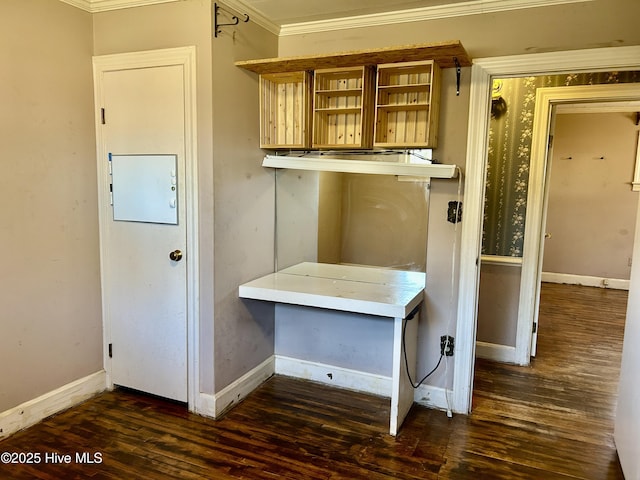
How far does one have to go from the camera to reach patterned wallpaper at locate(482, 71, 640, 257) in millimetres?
3482

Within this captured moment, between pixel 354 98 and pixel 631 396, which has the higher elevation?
pixel 354 98

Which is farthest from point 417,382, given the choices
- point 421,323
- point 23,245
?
point 23,245

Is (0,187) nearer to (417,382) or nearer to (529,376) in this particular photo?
(417,382)

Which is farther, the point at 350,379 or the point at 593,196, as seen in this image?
the point at 593,196

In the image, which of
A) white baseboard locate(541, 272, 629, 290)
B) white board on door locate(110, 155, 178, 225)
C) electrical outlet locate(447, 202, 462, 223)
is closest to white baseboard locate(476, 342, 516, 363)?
electrical outlet locate(447, 202, 462, 223)

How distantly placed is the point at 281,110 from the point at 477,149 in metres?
1.25

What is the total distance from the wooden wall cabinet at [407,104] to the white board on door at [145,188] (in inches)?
48.2

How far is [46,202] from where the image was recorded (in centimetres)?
249

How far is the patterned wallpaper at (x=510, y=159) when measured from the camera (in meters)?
3.48

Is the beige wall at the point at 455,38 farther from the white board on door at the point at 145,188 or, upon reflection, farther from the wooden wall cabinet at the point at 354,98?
the white board on door at the point at 145,188

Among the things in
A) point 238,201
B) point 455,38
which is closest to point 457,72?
point 455,38

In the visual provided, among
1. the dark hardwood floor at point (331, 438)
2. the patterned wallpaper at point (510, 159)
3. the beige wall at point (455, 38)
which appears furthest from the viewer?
the patterned wallpaper at point (510, 159)

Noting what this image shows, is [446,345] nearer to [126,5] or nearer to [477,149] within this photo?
[477,149]

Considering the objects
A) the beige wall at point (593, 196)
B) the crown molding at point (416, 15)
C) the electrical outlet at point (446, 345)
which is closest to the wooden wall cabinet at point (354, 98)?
the crown molding at point (416, 15)
